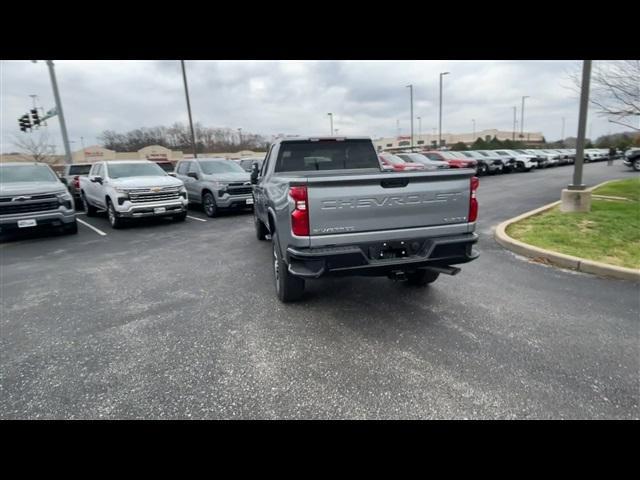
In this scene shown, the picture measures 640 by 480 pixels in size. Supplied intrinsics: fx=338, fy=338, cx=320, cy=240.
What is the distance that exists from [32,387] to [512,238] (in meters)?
7.18

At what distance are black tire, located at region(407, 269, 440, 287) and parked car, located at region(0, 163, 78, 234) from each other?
887 cm

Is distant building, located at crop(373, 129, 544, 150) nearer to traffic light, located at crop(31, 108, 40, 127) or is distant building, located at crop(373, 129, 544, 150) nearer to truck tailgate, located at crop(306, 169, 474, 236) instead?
traffic light, located at crop(31, 108, 40, 127)

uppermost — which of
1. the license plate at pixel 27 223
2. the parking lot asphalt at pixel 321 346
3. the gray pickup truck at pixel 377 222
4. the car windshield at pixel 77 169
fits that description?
the car windshield at pixel 77 169

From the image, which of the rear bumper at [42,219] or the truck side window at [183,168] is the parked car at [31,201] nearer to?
the rear bumper at [42,219]

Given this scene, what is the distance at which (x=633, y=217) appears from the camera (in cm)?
703

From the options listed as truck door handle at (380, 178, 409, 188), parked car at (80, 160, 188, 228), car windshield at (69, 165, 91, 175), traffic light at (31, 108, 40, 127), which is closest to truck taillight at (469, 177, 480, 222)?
truck door handle at (380, 178, 409, 188)

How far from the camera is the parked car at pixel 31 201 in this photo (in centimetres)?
805

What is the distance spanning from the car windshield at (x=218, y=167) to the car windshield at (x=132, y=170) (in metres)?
1.50

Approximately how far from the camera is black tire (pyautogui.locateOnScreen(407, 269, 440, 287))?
172 inches

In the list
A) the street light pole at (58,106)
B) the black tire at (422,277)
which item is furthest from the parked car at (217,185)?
Answer: the street light pole at (58,106)

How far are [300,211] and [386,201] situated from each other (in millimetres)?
825

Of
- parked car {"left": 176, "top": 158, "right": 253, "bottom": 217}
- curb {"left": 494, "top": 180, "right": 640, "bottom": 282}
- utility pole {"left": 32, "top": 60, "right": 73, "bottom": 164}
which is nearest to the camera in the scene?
curb {"left": 494, "top": 180, "right": 640, "bottom": 282}
